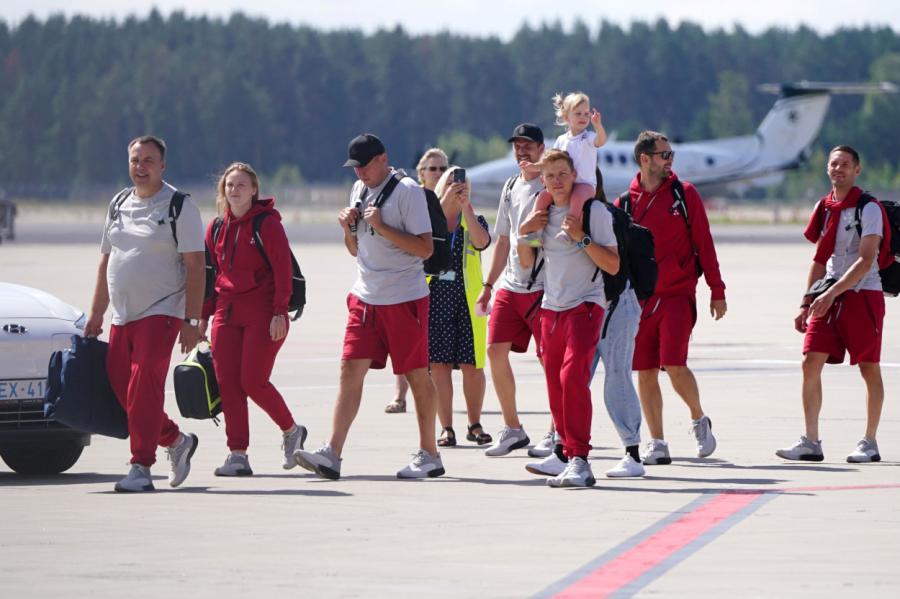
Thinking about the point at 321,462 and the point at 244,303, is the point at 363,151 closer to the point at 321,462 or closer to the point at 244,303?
the point at 244,303

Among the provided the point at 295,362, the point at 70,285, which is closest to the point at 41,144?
the point at 70,285

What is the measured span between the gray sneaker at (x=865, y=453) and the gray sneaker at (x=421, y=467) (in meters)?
2.50

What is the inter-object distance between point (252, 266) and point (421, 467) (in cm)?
145

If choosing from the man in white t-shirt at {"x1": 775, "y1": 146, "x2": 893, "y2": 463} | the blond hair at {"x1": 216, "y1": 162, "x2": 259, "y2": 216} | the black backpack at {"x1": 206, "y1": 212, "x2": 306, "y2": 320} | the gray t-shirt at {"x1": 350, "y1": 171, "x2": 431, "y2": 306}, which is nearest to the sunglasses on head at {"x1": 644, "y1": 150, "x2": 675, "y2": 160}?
the man in white t-shirt at {"x1": 775, "y1": 146, "x2": 893, "y2": 463}

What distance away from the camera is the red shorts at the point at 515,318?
11.0m

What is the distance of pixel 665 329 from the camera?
35.3 ft

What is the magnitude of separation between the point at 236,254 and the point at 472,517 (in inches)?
94.2

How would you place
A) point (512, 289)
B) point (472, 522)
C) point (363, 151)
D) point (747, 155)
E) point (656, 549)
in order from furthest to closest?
point (747, 155) < point (512, 289) < point (363, 151) < point (472, 522) < point (656, 549)

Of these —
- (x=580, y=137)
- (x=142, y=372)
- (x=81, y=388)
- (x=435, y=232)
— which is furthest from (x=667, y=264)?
(x=81, y=388)

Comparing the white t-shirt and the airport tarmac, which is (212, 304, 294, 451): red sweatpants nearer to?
the airport tarmac

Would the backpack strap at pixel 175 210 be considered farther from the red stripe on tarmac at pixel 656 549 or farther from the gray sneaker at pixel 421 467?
the red stripe on tarmac at pixel 656 549

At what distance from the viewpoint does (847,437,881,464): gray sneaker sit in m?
10.6

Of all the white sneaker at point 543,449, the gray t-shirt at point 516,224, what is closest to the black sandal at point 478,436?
the white sneaker at point 543,449

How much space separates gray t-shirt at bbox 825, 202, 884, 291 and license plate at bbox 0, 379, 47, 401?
15.2 feet
